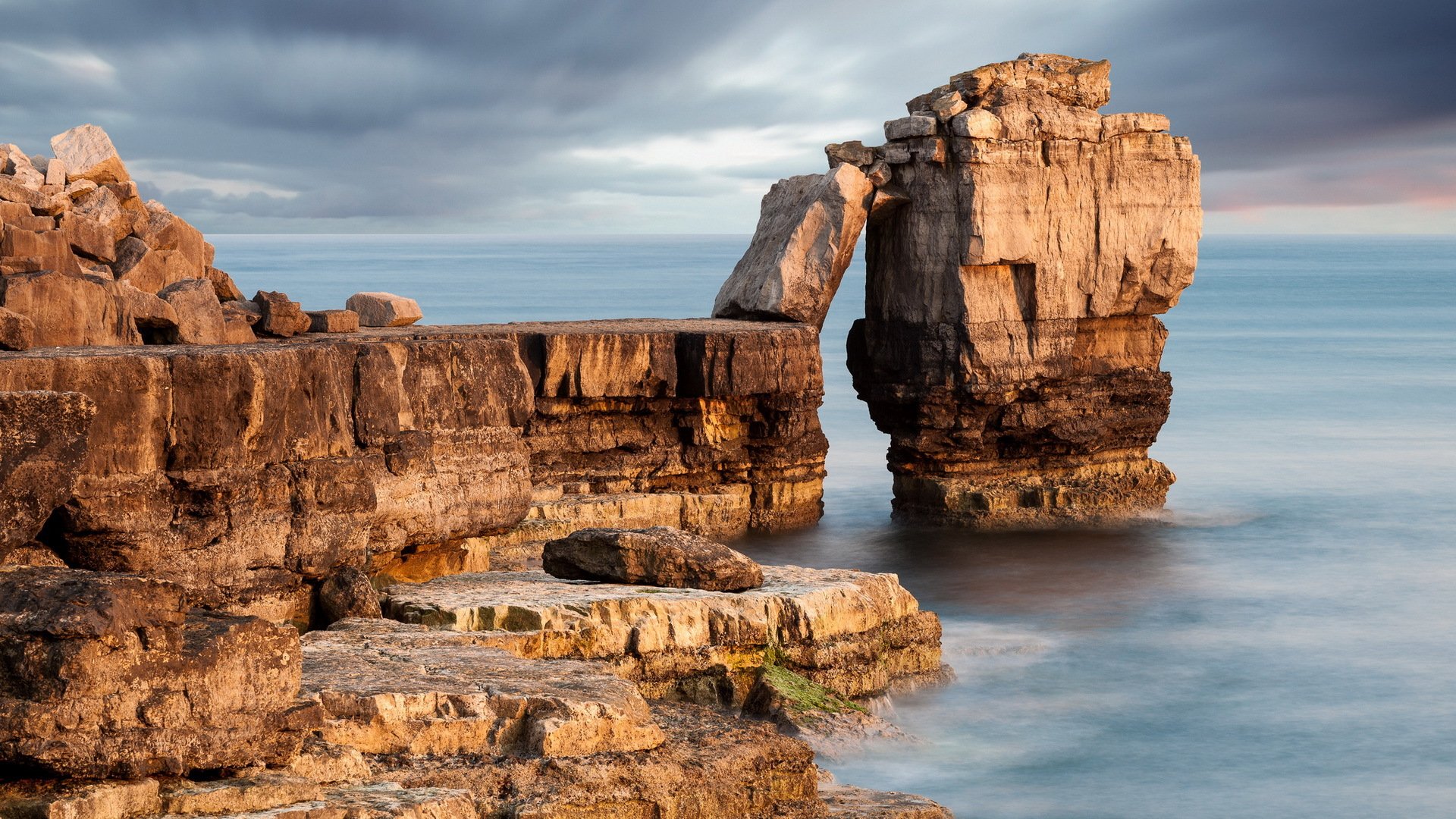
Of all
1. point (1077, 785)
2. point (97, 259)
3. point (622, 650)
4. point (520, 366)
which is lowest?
point (1077, 785)

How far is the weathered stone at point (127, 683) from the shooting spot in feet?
21.8

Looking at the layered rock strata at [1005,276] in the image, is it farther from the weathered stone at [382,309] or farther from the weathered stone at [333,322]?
the weathered stone at [333,322]

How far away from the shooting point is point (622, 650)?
10984 millimetres

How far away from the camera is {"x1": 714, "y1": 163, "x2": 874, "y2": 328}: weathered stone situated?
20562mm

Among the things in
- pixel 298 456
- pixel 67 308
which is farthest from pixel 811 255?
pixel 298 456

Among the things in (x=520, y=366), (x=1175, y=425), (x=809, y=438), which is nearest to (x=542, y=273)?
(x=1175, y=425)

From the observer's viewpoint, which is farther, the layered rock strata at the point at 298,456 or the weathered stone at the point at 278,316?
the weathered stone at the point at 278,316

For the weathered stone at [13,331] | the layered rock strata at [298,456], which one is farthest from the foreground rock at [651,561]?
the weathered stone at [13,331]

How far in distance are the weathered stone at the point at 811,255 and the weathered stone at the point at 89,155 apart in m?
8.15

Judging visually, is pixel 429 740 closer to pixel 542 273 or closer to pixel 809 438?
pixel 809 438

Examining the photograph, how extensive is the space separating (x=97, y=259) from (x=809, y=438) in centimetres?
875

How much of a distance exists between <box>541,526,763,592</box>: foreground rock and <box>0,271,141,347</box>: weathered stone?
422cm

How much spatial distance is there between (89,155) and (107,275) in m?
5.77

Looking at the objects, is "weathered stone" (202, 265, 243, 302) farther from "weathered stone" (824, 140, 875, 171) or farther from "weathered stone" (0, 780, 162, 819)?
"weathered stone" (0, 780, 162, 819)
